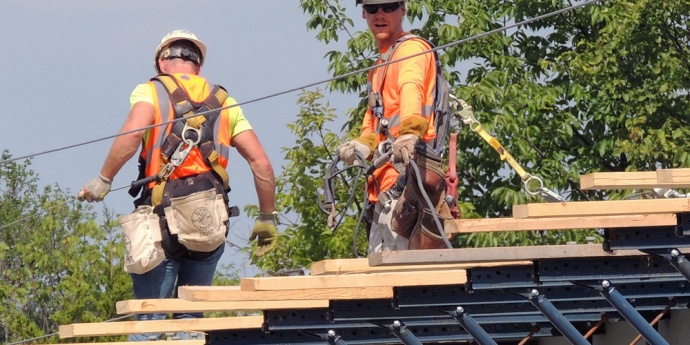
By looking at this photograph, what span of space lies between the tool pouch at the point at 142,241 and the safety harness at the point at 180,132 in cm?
14

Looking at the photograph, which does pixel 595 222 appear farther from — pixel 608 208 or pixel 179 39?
pixel 179 39

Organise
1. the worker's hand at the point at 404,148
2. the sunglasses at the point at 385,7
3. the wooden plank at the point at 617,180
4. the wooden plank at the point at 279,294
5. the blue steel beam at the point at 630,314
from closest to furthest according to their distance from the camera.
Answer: the wooden plank at the point at 617,180, the blue steel beam at the point at 630,314, the wooden plank at the point at 279,294, the worker's hand at the point at 404,148, the sunglasses at the point at 385,7

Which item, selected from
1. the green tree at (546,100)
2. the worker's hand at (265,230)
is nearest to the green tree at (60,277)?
the green tree at (546,100)

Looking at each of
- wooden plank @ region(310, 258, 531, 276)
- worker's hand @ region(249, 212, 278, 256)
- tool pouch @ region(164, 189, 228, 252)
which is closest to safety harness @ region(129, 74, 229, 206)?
tool pouch @ region(164, 189, 228, 252)

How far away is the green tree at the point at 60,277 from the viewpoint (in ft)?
68.7

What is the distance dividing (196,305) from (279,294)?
3.29ft

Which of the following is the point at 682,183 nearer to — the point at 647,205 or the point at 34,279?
the point at 647,205

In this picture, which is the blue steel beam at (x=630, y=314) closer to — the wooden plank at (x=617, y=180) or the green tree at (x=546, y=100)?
the wooden plank at (x=617, y=180)

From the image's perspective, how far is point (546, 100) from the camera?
1759 centimetres

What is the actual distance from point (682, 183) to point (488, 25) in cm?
1013

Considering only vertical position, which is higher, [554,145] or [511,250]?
[554,145]

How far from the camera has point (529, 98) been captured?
17750 mm

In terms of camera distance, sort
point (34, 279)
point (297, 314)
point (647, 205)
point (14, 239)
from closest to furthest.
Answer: point (647, 205) < point (297, 314) < point (34, 279) < point (14, 239)

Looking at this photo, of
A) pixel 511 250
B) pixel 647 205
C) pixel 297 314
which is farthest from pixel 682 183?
pixel 297 314
